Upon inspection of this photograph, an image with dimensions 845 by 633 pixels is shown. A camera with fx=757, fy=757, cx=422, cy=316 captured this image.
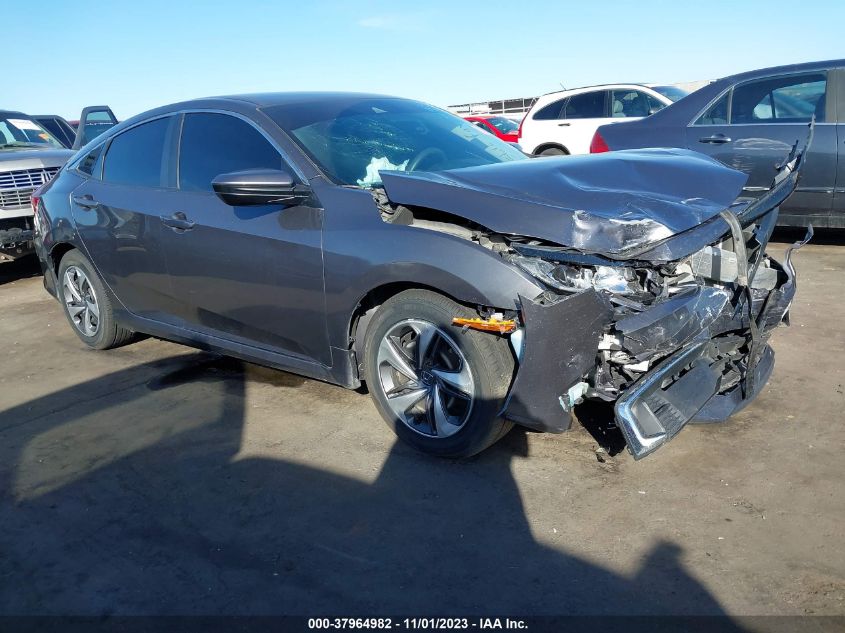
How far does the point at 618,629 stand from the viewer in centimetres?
241

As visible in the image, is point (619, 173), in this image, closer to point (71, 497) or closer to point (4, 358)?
point (71, 497)

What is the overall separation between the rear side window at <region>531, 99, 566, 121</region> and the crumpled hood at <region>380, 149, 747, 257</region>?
29.0 feet

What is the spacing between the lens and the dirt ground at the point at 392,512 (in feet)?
8.68

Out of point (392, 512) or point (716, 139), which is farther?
point (716, 139)

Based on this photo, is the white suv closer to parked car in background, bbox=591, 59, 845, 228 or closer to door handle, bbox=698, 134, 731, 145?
parked car in background, bbox=591, 59, 845, 228

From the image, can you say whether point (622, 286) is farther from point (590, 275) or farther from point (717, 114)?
point (717, 114)

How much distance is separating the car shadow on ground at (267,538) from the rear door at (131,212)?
1015mm

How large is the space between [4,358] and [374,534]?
408 cm

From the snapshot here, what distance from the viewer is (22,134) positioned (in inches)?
400

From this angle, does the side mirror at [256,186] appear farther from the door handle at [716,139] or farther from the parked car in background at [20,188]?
the parked car in background at [20,188]

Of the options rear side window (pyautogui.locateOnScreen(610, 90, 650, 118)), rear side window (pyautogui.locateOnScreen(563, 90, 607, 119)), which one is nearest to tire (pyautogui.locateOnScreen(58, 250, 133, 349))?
rear side window (pyautogui.locateOnScreen(563, 90, 607, 119))

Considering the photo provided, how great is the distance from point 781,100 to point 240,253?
18.9 feet

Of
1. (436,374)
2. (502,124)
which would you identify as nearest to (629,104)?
(502,124)

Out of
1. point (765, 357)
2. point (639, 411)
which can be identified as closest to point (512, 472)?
point (639, 411)
